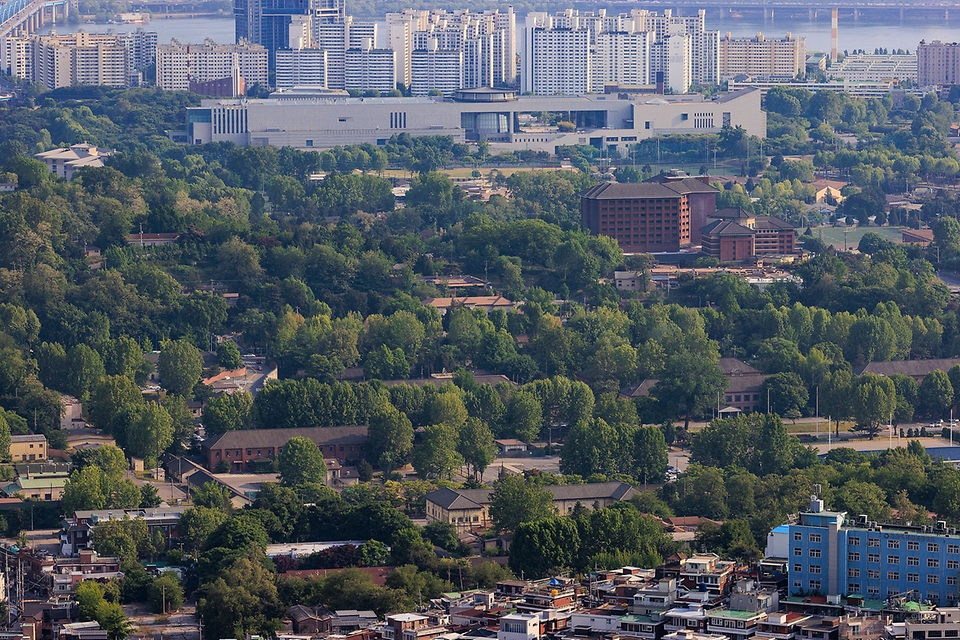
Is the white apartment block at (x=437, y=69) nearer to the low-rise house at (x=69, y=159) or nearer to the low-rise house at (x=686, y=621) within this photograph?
the low-rise house at (x=69, y=159)

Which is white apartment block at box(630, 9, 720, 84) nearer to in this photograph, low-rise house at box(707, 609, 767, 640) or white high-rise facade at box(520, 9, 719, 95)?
white high-rise facade at box(520, 9, 719, 95)

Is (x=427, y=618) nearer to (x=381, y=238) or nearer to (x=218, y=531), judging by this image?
(x=218, y=531)

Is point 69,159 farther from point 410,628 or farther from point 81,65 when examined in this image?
point 410,628

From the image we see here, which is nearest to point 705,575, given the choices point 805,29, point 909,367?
point 909,367

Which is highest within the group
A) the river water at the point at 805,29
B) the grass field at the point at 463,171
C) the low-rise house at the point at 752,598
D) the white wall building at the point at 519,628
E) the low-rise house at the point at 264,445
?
the river water at the point at 805,29

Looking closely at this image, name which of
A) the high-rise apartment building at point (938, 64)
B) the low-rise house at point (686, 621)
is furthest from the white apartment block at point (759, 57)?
the low-rise house at point (686, 621)

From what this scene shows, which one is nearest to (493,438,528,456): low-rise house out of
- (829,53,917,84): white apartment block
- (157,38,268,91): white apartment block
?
(157,38,268,91): white apartment block
